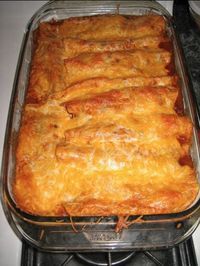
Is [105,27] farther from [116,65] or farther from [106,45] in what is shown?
[116,65]

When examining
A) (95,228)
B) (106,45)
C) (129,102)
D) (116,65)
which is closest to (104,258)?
(95,228)

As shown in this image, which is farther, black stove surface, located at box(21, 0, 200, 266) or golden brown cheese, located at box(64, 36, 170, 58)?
golden brown cheese, located at box(64, 36, 170, 58)

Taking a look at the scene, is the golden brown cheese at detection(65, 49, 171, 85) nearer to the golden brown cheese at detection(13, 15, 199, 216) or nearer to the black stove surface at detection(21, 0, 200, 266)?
the golden brown cheese at detection(13, 15, 199, 216)

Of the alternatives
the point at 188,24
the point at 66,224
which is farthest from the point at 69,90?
the point at 188,24

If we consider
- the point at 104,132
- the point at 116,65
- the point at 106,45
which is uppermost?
the point at 106,45

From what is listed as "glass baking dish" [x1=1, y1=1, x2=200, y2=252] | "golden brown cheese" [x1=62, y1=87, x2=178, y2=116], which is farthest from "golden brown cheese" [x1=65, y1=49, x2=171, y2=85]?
"glass baking dish" [x1=1, y1=1, x2=200, y2=252]

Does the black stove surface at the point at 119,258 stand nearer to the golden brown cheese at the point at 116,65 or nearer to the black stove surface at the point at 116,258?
the black stove surface at the point at 116,258

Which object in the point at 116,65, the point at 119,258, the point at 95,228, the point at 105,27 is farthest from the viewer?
the point at 105,27

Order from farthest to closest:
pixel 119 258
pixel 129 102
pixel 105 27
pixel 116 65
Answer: pixel 105 27
pixel 116 65
pixel 129 102
pixel 119 258
